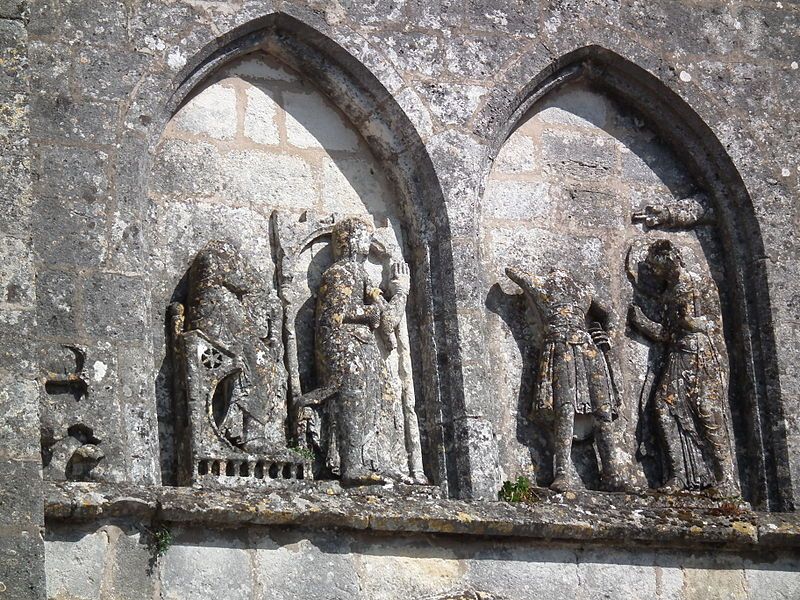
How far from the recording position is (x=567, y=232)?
10.9 m

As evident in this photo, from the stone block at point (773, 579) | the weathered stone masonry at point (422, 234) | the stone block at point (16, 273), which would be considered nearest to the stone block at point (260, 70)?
the weathered stone masonry at point (422, 234)

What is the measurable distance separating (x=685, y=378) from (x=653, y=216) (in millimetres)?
889

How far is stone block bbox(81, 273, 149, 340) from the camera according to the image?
9609 mm

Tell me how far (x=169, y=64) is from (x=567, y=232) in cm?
212

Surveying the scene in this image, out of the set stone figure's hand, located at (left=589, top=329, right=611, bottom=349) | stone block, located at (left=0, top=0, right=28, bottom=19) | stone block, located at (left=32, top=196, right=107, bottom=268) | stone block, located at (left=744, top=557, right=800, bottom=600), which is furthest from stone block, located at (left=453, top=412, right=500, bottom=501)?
stone block, located at (left=0, top=0, right=28, bottom=19)

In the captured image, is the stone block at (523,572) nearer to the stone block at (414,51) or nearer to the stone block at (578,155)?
the stone block at (578,155)

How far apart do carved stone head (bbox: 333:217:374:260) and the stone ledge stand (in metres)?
1.18

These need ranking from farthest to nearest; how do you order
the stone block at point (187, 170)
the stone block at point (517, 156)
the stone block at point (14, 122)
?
1. the stone block at point (517, 156)
2. the stone block at point (187, 170)
3. the stone block at point (14, 122)

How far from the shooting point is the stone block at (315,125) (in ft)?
34.8

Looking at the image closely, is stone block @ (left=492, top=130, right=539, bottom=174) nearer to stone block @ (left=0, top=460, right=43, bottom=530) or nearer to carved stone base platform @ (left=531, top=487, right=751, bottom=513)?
carved stone base platform @ (left=531, top=487, right=751, bottom=513)

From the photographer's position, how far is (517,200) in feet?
35.6

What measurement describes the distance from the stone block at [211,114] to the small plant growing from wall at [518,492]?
6.84 feet

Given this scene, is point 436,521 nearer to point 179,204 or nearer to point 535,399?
point 535,399

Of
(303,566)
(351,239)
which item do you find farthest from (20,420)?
(351,239)
